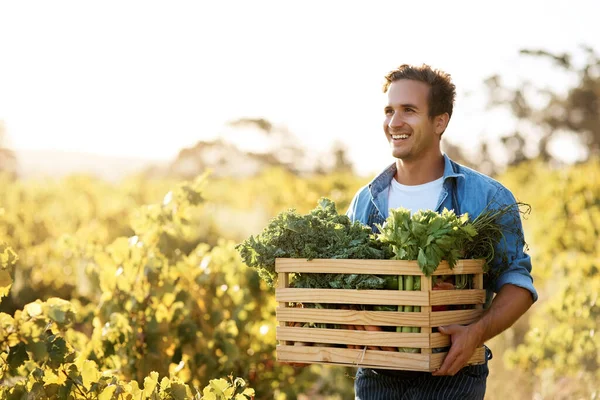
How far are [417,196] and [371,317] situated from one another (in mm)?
796

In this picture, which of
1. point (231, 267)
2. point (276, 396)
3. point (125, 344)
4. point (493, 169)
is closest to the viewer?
point (125, 344)

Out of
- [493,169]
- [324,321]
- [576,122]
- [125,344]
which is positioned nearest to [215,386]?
[324,321]

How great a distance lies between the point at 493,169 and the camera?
2778 centimetres

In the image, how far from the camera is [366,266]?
258cm

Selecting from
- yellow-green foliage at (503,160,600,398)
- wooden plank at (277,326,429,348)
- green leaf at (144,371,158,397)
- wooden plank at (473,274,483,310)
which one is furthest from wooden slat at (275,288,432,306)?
yellow-green foliage at (503,160,600,398)

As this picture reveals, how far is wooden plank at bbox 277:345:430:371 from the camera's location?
2576mm

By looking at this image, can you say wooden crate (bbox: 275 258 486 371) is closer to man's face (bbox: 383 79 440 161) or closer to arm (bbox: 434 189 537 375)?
arm (bbox: 434 189 537 375)

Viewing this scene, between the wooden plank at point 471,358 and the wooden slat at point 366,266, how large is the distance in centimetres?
28

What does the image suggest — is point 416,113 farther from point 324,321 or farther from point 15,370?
point 15,370

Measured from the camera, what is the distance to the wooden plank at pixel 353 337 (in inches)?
101

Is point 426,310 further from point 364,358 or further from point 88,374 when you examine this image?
point 88,374

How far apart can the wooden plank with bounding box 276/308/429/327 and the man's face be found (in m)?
0.82

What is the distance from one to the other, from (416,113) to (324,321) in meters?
0.98

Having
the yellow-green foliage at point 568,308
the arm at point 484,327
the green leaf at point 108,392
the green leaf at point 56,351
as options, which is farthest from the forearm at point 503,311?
the yellow-green foliage at point 568,308
